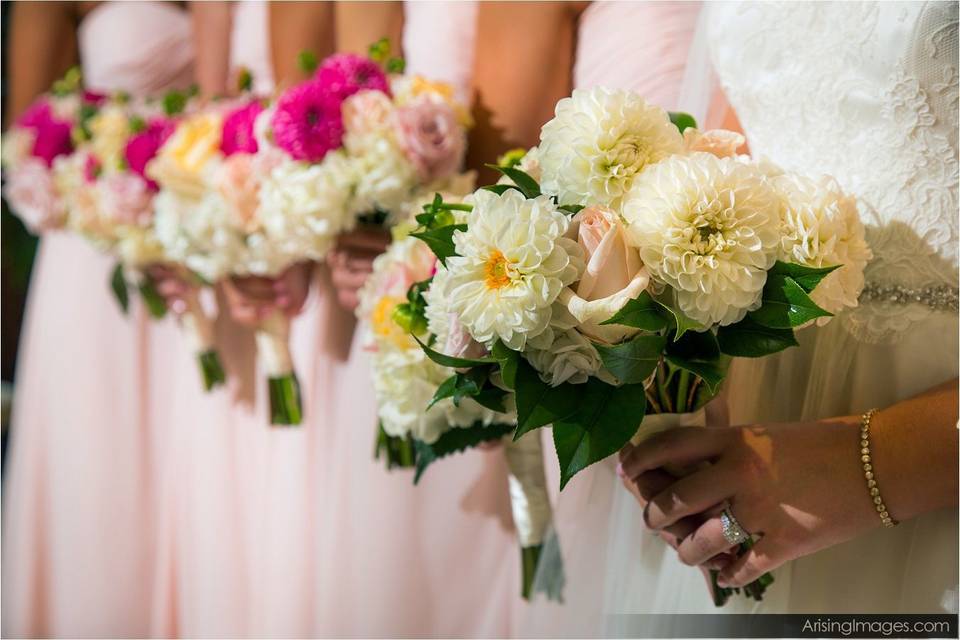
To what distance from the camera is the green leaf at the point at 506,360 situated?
2.12 feet

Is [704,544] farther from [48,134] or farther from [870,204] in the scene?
[48,134]

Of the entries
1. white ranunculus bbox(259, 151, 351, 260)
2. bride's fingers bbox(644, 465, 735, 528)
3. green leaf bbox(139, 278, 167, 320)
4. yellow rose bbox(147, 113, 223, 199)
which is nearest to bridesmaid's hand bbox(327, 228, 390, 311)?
white ranunculus bbox(259, 151, 351, 260)

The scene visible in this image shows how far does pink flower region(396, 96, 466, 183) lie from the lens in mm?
1145

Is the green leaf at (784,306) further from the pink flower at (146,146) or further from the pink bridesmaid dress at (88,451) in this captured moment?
the pink bridesmaid dress at (88,451)

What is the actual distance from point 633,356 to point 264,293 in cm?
97

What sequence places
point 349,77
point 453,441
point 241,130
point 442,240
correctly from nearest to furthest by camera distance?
point 442,240 < point 453,441 < point 349,77 < point 241,130

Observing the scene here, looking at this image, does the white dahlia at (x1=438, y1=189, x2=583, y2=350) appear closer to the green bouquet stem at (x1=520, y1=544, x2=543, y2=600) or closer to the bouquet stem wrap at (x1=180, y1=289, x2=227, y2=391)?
the green bouquet stem at (x1=520, y1=544, x2=543, y2=600)

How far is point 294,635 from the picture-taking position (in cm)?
145

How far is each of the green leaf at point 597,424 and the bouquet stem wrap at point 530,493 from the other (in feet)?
1.37

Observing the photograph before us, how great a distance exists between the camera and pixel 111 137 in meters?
1.61

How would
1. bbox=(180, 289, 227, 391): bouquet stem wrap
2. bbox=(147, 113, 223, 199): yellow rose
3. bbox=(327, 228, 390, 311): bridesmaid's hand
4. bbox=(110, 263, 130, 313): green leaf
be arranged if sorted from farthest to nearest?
1. bbox=(110, 263, 130, 313): green leaf
2. bbox=(180, 289, 227, 391): bouquet stem wrap
3. bbox=(147, 113, 223, 199): yellow rose
4. bbox=(327, 228, 390, 311): bridesmaid's hand

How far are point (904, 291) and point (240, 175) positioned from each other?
0.96 m

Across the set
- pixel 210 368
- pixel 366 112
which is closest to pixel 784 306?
pixel 366 112

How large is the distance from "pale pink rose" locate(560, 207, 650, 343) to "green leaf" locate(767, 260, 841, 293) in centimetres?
11
